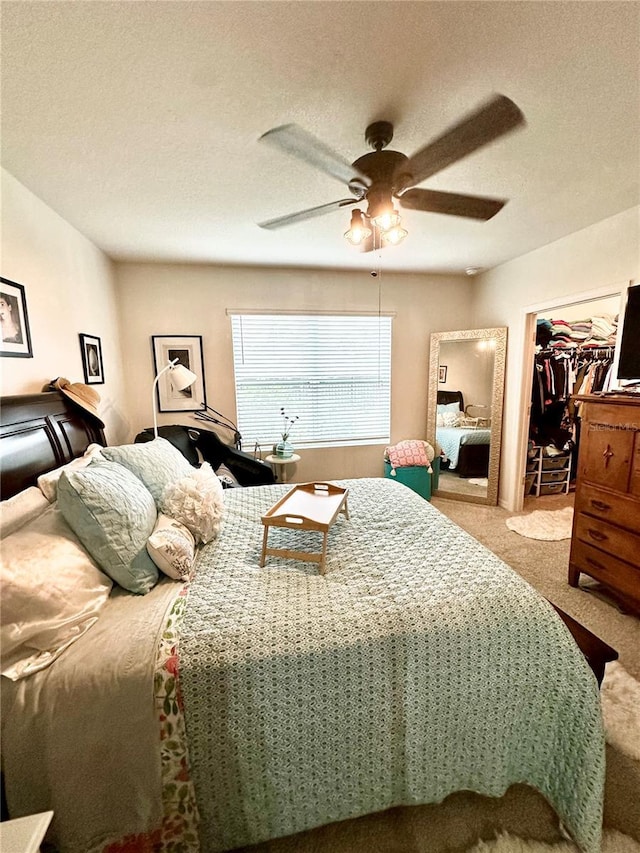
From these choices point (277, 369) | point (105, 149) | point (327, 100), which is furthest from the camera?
point (277, 369)

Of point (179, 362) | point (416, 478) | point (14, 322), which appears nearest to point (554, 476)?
point (416, 478)

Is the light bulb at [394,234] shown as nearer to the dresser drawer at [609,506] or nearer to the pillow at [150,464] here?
the pillow at [150,464]

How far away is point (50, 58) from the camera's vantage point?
1123mm

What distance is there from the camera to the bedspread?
3775mm

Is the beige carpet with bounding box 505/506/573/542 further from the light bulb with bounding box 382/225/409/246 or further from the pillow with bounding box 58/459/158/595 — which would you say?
the pillow with bounding box 58/459/158/595

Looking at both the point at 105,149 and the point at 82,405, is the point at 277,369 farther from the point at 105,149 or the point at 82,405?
the point at 105,149

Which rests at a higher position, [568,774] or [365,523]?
[365,523]

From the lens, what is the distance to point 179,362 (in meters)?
3.42

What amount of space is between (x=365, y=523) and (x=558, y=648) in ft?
2.91

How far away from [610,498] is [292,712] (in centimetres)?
216

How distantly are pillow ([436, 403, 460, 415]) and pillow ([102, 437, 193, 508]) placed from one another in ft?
10.0

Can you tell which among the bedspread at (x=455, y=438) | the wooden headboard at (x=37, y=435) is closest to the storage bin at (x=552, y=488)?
the bedspread at (x=455, y=438)

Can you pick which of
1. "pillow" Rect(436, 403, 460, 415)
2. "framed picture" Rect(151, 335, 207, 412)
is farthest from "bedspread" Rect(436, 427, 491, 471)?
"framed picture" Rect(151, 335, 207, 412)

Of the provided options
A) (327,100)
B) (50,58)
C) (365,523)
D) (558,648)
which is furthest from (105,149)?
(558,648)
